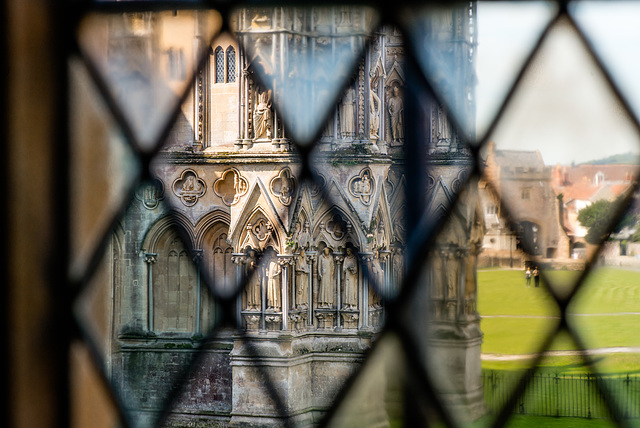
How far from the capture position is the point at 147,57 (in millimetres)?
688

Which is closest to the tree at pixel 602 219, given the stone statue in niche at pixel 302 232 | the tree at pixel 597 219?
the tree at pixel 597 219

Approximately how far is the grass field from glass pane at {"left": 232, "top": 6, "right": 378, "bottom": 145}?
18 cm

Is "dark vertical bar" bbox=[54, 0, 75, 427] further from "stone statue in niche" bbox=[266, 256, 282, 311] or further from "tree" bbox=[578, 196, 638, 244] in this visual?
"stone statue in niche" bbox=[266, 256, 282, 311]

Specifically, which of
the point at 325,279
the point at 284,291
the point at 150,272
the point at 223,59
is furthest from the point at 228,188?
the point at 223,59

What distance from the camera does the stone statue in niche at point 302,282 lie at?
557 cm

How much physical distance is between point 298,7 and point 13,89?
8.9 inches

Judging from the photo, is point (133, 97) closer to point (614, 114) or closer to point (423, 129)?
point (423, 129)

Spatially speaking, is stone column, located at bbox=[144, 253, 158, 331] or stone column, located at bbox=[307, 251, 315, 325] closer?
stone column, located at bbox=[144, 253, 158, 331]

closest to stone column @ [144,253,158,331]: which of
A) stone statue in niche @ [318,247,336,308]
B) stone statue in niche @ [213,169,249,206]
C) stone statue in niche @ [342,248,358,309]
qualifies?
stone statue in niche @ [342,248,358,309]

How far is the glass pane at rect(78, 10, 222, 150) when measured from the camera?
2.21 ft

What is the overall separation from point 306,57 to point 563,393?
334 mm

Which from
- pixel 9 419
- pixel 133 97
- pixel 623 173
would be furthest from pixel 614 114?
pixel 9 419

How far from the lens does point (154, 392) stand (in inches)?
26.4

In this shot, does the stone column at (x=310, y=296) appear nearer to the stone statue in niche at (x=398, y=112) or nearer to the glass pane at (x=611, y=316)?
the stone statue in niche at (x=398, y=112)
